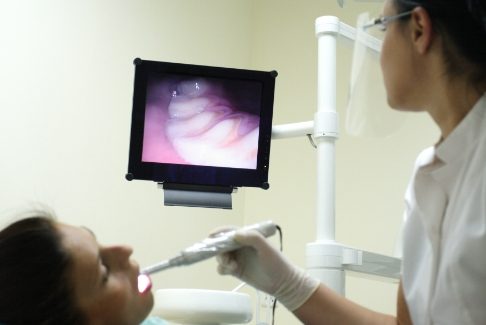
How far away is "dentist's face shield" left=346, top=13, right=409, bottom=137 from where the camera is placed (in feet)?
5.04

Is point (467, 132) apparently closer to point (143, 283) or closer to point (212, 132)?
point (143, 283)

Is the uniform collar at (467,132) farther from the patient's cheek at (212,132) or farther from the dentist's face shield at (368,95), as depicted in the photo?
the patient's cheek at (212,132)

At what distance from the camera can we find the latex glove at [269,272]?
1.42 meters

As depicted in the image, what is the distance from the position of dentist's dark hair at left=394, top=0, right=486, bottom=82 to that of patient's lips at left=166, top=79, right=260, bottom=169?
811 mm

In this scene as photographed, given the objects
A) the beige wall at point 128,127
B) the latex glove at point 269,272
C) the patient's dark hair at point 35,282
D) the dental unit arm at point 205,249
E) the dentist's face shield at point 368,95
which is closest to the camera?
the patient's dark hair at point 35,282

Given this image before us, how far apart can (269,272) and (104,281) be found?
35 centimetres

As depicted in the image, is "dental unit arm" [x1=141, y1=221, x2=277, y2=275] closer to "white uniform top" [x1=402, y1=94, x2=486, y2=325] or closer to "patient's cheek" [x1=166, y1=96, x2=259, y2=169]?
"white uniform top" [x1=402, y1=94, x2=486, y2=325]

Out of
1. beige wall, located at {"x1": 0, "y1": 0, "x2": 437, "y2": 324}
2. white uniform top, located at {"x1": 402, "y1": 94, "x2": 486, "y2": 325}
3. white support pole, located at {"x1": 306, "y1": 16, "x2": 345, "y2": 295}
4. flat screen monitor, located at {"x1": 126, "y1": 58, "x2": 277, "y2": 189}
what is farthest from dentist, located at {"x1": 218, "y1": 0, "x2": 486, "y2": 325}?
beige wall, located at {"x1": 0, "y1": 0, "x2": 437, "y2": 324}

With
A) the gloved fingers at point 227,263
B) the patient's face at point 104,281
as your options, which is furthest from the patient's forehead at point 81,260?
the gloved fingers at point 227,263

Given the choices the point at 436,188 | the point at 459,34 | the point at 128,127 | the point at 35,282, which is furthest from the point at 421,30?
the point at 128,127

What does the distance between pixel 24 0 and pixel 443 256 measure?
1840mm

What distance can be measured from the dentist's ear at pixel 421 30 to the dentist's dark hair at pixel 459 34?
10 millimetres

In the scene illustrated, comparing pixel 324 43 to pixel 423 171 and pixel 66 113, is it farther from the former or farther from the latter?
pixel 66 113

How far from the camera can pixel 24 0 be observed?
2.46 meters
